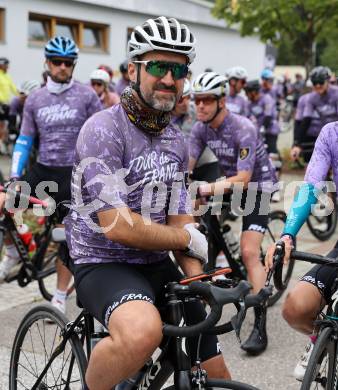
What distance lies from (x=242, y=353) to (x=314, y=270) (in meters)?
1.67

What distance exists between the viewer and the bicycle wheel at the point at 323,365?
2.95m

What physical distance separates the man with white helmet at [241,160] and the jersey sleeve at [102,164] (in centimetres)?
251

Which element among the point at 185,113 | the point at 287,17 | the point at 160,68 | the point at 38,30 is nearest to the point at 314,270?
the point at 160,68

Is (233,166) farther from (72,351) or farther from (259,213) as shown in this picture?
(72,351)

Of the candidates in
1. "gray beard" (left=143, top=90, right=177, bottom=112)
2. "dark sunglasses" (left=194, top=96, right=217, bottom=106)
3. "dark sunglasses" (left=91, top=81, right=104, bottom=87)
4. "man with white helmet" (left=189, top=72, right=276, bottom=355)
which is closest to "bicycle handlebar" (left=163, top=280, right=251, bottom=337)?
"gray beard" (left=143, top=90, right=177, bottom=112)

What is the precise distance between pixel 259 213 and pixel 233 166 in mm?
461

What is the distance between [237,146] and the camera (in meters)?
5.49

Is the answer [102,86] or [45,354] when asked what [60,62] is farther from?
[102,86]

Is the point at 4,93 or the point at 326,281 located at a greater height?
the point at 4,93

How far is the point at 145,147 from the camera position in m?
2.93

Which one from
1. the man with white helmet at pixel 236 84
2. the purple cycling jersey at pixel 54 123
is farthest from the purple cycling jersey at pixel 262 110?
the purple cycling jersey at pixel 54 123

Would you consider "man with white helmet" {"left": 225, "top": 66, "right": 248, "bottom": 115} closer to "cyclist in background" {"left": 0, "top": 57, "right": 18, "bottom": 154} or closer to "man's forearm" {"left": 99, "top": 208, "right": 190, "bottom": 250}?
"cyclist in background" {"left": 0, "top": 57, "right": 18, "bottom": 154}

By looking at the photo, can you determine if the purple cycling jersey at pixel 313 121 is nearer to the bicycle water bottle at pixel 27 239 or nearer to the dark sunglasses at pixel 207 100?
the dark sunglasses at pixel 207 100

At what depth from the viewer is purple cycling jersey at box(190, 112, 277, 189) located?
542 centimetres
